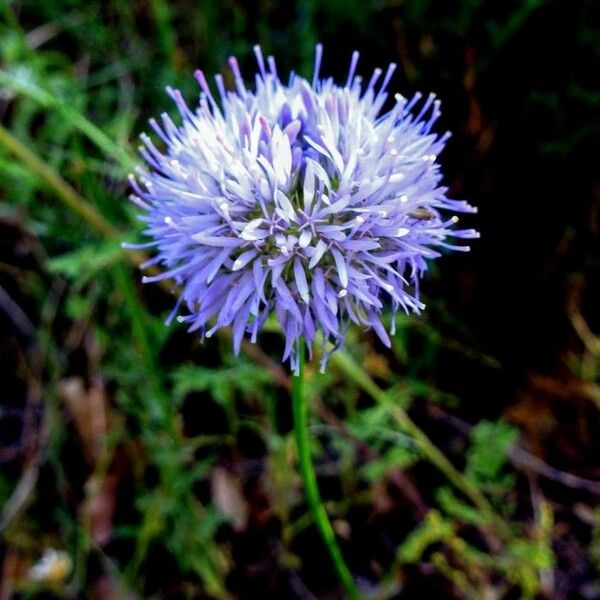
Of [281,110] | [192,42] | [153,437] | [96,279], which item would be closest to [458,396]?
[153,437]

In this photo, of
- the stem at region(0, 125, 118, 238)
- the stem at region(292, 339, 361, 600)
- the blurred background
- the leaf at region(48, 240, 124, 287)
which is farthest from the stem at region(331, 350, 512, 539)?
the stem at region(0, 125, 118, 238)

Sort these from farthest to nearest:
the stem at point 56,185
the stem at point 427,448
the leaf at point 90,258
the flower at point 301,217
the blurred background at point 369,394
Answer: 1. the blurred background at point 369,394
2. the stem at point 427,448
3. the stem at point 56,185
4. the leaf at point 90,258
5. the flower at point 301,217

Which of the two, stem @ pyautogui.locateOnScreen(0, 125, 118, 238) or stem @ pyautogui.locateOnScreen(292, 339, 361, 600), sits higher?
stem @ pyautogui.locateOnScreen(0, 125, 118, 238)

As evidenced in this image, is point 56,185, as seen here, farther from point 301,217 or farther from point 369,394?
point 369,394

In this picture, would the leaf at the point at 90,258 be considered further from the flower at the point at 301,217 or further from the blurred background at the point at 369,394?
the flower at the point at 301,217

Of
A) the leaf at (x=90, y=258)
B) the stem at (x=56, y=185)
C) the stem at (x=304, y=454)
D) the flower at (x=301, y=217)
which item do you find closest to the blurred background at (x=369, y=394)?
the stem at (x=56, y=185)

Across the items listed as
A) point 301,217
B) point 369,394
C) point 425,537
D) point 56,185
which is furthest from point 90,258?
point 425,537

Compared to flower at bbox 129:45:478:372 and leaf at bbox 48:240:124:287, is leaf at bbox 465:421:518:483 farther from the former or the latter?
leaf at bbox 48:240:124:287
